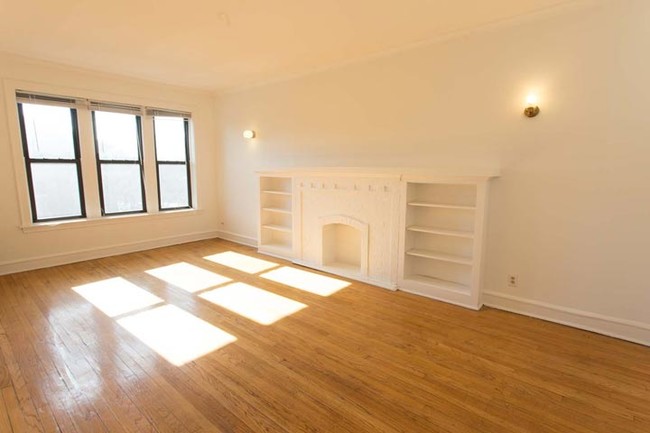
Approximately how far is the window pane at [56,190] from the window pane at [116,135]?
530 mm

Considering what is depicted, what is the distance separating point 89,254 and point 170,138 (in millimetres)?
2329

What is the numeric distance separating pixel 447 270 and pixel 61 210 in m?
5.45

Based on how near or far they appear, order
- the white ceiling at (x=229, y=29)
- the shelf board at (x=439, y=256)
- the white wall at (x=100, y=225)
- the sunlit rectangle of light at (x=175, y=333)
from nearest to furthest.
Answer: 1. the sunlit rectangle of light at (x=175, y=333)
2. the white ceiling at (x=229, y=29)
3. the shelf board at (x=439, y=256)
4. the white wall at (x=100, y=225)

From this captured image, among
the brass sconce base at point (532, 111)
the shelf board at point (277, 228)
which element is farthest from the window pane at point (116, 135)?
the brass sconce base at point (532, 111)

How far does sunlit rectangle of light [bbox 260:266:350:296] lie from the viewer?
155 inches

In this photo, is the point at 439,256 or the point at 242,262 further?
the point at 242,262

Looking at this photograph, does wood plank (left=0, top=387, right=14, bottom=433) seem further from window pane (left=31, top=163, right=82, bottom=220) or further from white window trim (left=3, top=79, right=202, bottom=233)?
window pane (left=31, top=163, right=82, bottom=220)

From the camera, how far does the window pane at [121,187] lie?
5.26 m

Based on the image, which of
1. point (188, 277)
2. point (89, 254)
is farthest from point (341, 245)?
point (89, 254)

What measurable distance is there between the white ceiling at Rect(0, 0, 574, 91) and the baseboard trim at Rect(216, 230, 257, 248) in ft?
9.46

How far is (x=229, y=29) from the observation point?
3383 mm

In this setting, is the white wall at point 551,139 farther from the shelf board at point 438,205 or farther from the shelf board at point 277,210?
the shelf board at point 277,210

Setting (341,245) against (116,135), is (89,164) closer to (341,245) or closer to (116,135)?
(116,135)

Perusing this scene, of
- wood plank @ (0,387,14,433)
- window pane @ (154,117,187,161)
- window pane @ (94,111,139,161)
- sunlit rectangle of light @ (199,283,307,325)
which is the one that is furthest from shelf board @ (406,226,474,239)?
window pane @ (94,111,139,161)
